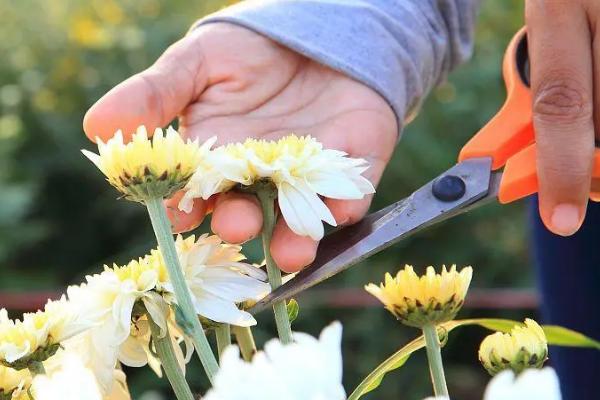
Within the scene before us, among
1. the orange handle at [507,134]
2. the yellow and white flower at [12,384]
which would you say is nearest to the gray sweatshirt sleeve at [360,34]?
the orange handle at [507,134]

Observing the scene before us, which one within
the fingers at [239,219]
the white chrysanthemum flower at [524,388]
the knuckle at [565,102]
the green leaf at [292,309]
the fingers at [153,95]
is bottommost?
Answer: the white chrysanthemum flower at [524,388]

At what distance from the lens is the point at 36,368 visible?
54 centimetres

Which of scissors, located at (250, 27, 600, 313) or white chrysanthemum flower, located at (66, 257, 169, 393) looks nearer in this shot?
white chrysanthemum flower, located at (66, 257, 169, 393)

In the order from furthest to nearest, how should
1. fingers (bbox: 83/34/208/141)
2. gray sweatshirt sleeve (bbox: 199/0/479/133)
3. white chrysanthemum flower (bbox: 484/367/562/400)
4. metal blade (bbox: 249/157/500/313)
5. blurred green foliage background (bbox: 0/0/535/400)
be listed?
1. blurred green foliage background (bbox: 0/0/535/400)
2. gray sweatshirt sleeve (bbox: 199/0/479/133)
3. fingers (bbox: 83/34/208/141)
4. metal blade (bbox: 249/157/500/313)
5. white chrysanthemum flower (bbox: 484/367/562/400)

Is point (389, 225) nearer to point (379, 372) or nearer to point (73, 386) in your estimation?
point (379, 372)

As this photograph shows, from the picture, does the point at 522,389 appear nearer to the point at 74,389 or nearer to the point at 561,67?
the point at 74,389

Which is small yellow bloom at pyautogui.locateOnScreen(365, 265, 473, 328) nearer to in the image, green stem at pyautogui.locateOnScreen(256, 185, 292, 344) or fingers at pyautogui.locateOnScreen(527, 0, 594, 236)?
green stem at pyautogui.locateOnScreen(256, 185, 292, 344)

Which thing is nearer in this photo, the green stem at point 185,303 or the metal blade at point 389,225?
the green stem at point 185,303

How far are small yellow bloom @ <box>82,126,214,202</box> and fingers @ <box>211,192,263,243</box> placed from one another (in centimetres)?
7

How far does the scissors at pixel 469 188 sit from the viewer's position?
70 cm

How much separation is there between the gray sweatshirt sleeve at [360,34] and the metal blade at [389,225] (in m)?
0.16

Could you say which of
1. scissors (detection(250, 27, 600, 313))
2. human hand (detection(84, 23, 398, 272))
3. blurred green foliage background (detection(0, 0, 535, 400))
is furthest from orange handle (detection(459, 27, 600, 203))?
blurred green foliage background (detection(0, 0, 535, 400))

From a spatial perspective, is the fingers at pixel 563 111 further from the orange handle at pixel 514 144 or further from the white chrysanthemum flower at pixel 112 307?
the white chrysanthemum flower at pixel 112 307

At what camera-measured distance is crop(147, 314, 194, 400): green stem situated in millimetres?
544
